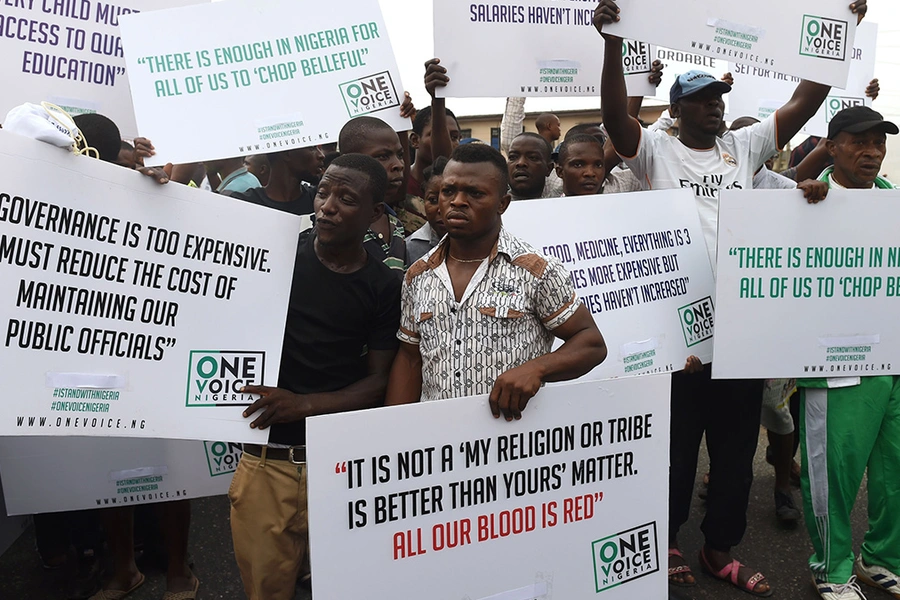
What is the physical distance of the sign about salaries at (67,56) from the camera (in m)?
3.35

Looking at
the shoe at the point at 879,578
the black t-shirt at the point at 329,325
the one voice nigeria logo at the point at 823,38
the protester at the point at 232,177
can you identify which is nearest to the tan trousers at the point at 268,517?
the black t-shirt at the point at 329,325

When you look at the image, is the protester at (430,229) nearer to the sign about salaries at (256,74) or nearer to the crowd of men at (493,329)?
the crowd of men at (493,329)

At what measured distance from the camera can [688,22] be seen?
10.9 feet

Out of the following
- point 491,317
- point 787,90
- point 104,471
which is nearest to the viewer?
point 491,317

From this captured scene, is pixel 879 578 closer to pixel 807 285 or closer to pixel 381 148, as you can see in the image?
pixel 807 285

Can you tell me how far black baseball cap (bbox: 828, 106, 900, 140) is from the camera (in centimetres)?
322

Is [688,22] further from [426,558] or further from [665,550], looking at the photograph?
[426,558]

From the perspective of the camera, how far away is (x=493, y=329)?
2.25 m

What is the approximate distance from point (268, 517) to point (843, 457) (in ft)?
7.76

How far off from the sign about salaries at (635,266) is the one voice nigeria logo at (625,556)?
85 cm

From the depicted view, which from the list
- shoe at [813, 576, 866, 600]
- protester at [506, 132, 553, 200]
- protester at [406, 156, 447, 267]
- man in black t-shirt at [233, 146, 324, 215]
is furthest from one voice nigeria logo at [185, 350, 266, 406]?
shoe at [813, 576, 866, 600]

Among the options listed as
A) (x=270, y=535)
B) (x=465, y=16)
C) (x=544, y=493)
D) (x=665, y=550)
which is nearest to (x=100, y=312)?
(x=270, y=535)

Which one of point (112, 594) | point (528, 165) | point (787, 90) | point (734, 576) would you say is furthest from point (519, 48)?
point (112, 594)

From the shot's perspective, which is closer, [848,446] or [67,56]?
[848,446]
